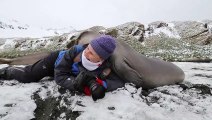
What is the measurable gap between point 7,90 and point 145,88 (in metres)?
2.21

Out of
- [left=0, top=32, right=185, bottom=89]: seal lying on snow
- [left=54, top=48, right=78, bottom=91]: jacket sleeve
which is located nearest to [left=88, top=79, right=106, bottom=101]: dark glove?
[left=54, top=48, right=78, bottom=91]: jacket sleeve

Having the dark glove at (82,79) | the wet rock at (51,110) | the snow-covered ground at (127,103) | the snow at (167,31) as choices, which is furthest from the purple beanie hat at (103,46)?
the snow at (167,31)

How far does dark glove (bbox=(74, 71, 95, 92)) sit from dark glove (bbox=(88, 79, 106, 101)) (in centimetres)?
6

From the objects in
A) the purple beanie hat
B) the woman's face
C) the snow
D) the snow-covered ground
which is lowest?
the snow

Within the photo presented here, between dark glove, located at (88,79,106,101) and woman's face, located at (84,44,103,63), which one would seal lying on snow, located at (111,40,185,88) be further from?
dark glove, located at (88,79,106,101)

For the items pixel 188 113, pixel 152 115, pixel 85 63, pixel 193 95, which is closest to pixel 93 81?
pixel 85 63

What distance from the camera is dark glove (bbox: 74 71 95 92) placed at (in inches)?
148

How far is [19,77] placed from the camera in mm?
4848

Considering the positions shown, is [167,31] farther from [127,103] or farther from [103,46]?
[127,103]

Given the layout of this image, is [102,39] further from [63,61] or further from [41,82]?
[41,82]

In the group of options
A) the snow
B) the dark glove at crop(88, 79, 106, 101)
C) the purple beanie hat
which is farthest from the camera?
the snow

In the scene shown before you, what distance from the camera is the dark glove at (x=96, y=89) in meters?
3.66

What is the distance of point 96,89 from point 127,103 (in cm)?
45

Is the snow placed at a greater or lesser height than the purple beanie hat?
lesser
